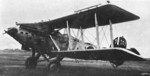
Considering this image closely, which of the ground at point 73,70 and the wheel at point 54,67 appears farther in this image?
the wheel at point 54,67

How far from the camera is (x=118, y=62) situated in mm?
13352

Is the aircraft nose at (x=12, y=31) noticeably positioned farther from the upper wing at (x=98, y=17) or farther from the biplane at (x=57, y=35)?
the upper wing at (x=98, y=17)

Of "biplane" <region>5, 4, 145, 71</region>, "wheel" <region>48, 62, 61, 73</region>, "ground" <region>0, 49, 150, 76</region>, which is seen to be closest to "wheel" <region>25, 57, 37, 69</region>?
"biplane" <region>5, 4, 145, 71</region>

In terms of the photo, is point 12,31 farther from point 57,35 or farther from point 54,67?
point 54,67

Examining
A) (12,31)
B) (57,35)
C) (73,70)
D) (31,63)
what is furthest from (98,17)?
(31,63)

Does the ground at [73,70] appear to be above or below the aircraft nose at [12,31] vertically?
below

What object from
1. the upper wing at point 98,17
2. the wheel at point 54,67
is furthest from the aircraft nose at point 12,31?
the wheel at point 54,67

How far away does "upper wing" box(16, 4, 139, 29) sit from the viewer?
35.3 ft

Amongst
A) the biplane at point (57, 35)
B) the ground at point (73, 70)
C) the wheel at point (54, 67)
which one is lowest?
the ground at point (73, 70)

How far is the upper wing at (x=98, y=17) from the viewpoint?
1077 cm

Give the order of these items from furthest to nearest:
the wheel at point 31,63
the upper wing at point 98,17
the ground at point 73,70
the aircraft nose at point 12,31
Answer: the wheel at point 31,63 < the aircraft nose at point 12,31 < the ground at point 73,70 < the upper wing at point 98,17

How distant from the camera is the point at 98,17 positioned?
1216cm

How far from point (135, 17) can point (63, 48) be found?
505 centimetres

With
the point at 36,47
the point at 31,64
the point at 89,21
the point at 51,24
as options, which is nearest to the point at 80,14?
the point at 89,21
